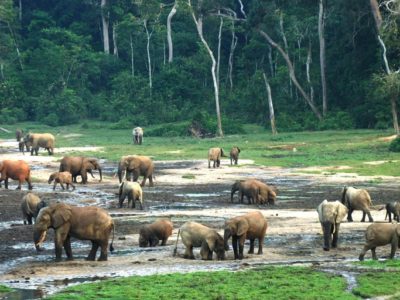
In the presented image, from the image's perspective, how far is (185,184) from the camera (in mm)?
40219

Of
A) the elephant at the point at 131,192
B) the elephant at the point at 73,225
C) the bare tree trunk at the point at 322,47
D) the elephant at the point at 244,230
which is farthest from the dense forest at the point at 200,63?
the elephant at the point at 73,225

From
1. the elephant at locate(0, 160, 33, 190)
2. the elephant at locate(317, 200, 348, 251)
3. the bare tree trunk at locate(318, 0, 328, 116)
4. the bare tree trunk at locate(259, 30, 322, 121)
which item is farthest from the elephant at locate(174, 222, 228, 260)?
the bare tree trunk at locate(259, 30, 322, 121)

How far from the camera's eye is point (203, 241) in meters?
22.5

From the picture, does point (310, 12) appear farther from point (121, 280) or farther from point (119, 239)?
point (121, 280)

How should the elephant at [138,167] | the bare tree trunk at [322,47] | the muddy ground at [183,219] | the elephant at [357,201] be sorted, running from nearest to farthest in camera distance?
the muddy ground at [183,219]
the elephant at [357,201]
the elephant at [138,167]
the bare tree trunk at [322,47]

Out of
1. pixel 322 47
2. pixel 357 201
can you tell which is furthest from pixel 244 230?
pixel 322 47

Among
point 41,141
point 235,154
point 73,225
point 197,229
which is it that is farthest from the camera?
point 41,141

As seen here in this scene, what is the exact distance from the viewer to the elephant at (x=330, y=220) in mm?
23375

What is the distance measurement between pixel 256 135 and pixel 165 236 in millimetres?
42943

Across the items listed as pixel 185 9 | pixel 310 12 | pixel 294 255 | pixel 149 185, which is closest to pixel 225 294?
pixel 294 255

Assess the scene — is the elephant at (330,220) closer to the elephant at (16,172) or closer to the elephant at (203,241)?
the elephant at (203,241)

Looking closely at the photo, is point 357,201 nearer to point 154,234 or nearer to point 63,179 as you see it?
point 154,234

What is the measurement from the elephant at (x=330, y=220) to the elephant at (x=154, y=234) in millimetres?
3756

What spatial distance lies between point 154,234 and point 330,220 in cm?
422
